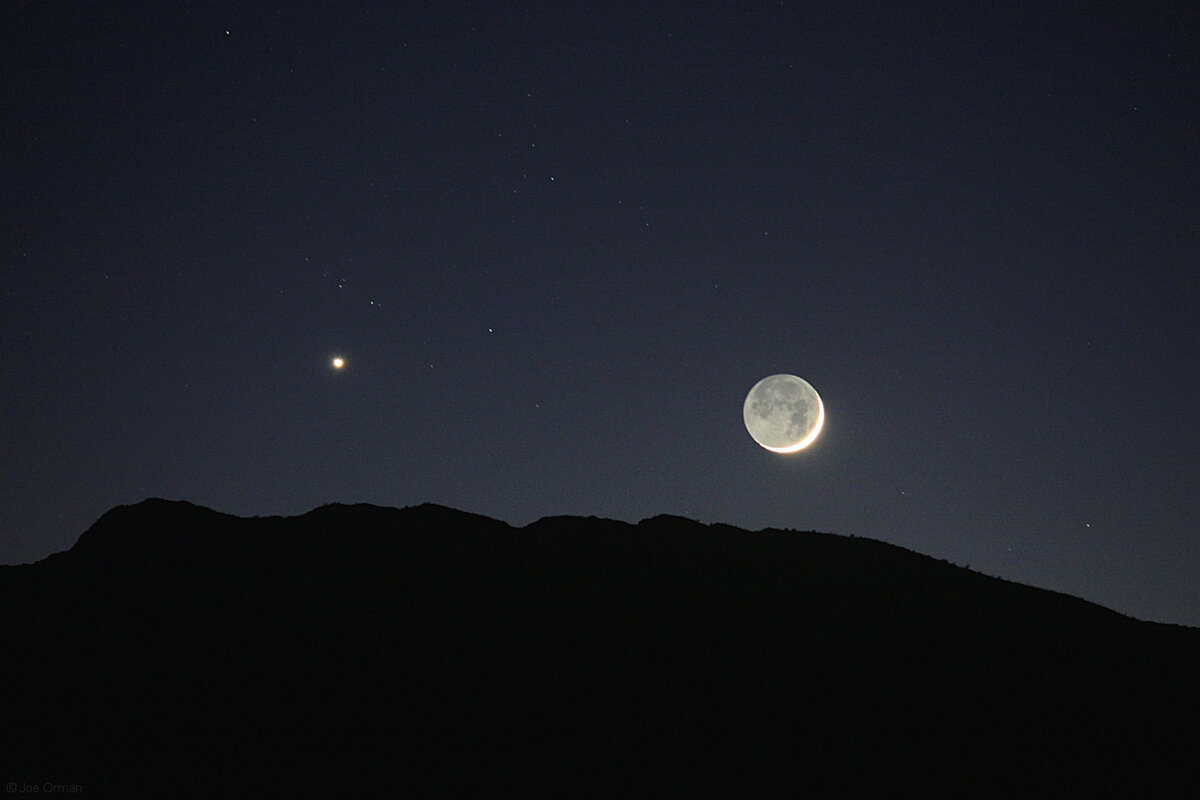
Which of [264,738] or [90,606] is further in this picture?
[90,606]

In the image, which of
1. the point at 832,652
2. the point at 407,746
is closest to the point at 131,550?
the point at 407,746

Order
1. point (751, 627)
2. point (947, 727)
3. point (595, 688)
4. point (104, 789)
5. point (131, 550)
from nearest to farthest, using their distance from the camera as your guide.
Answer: point (104, 789)
point (947, 727)
point (595, 688)
point (751, 627)
point (131, 550)

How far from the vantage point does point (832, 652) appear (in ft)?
87.2

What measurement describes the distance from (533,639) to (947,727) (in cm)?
1455

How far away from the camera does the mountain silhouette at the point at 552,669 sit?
19906 mm

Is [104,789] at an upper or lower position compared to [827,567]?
lower

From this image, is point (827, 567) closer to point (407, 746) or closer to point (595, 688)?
point (595, 688)

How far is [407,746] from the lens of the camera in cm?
2056

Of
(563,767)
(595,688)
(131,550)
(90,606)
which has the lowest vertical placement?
(563,767)

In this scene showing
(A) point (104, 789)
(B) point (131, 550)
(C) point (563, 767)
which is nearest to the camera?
(A) point (104, 789)

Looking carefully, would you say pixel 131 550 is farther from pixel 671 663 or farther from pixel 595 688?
pixel 671 663

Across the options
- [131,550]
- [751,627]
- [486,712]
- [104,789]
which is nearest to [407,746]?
[486,712]

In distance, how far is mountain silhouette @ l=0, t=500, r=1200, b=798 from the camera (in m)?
19.9

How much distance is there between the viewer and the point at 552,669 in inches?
973
